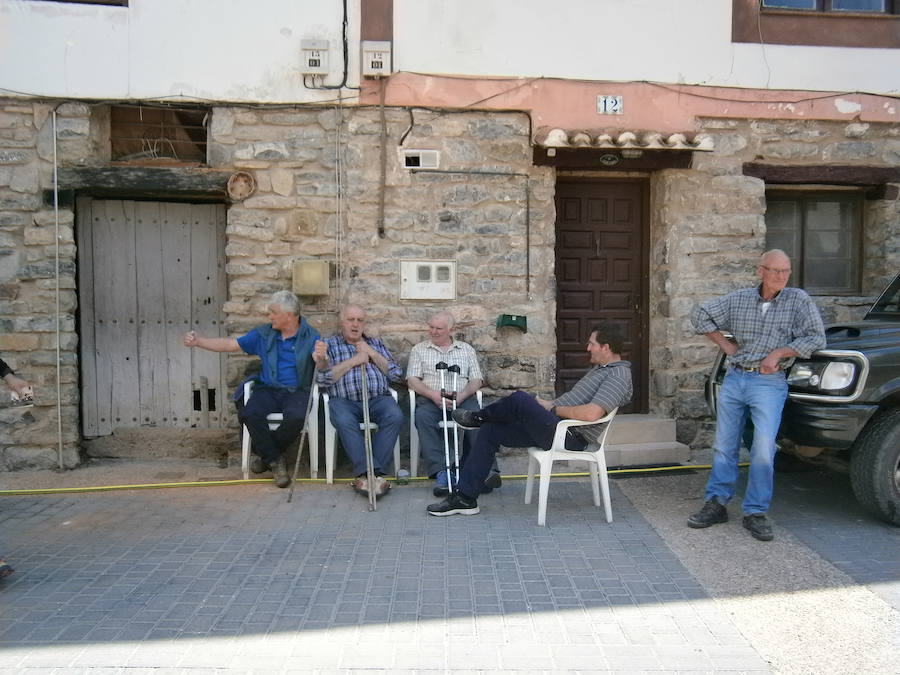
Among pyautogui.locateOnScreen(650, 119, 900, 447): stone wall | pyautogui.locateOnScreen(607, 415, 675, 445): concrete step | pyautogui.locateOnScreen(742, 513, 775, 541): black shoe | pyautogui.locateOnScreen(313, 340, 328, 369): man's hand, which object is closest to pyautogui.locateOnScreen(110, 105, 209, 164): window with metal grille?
pyautogui.locateOnScreen(313, 340, 328, 369): man's hand

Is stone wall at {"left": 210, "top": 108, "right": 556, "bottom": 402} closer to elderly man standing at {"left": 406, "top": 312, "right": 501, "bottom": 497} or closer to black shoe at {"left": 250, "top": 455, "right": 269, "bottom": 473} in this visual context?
elderly man standing at {"left": 406, "top": 312, "right": 501, "bottom": 497}

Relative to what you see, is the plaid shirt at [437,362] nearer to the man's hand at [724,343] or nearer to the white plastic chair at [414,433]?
the white plastic chair at [414,433]

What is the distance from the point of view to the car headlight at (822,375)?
4633 millimetres

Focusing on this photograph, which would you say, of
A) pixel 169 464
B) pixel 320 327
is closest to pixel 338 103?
pixel 320 327

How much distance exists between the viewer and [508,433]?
199 inches

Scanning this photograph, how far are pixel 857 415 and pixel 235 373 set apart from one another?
448cm

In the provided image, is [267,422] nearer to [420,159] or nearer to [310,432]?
[310,432]

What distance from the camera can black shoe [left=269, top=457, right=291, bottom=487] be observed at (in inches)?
225

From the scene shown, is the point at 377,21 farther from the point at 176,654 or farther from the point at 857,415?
the point at 176,654

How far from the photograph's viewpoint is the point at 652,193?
6977 mm

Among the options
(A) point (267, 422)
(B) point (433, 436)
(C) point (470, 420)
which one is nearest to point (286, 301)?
(A) point (267, 422)

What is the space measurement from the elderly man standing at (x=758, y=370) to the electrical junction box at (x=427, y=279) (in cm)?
228

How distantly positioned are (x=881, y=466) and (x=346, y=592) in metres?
3.19

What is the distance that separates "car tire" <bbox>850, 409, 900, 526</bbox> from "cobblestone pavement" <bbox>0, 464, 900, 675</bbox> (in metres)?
0.17
